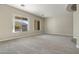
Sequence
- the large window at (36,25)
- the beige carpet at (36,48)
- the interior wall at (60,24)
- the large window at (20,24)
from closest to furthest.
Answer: the beige carpet at (36,48) → the large window at (20,24) → the interior wall at (60,24) → the large window at (36,25)

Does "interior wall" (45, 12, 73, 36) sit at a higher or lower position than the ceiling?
lower

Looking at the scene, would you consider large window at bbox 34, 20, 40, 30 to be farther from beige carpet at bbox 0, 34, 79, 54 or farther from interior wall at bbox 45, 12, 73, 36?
beige carpet at bbox 0, 34, 79, 54

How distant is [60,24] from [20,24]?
468 cm

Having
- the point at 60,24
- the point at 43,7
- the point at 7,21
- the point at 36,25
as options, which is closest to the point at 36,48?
the point at 7,21

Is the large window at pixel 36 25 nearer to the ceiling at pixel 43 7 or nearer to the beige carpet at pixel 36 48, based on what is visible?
the ceiling at pixel 43 7

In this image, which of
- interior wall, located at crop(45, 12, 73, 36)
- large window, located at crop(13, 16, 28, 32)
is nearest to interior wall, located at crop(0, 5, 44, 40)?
large window, located at crop(13, 16, 28, 32)

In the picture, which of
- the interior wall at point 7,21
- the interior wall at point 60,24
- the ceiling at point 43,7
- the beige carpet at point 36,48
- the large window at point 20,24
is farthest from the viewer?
the interior wall at point 60,24

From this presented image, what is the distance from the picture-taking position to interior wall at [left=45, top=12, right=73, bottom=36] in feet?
30.7

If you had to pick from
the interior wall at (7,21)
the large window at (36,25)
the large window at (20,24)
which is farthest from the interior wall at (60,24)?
the interior wall at (7,21)

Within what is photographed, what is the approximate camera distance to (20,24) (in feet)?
24.3

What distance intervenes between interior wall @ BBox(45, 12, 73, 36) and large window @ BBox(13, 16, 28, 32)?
3.88 meters

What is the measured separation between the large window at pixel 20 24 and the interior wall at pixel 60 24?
3884 mm

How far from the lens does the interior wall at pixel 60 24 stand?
368 inches
